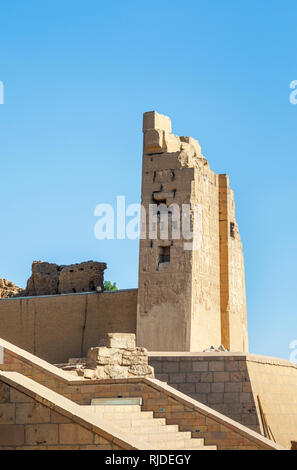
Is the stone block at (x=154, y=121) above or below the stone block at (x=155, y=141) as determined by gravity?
above

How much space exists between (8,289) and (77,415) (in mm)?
20295

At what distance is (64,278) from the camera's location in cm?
2409

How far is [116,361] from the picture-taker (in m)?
12.9

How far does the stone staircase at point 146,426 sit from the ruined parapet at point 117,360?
1.53 meters

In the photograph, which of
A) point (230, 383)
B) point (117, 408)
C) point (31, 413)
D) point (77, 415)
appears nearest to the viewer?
point (77, 415)

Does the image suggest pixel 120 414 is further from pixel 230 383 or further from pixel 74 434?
pixel 230 383

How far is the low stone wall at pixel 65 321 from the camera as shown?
21141 mm

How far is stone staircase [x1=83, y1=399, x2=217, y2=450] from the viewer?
32.7ft

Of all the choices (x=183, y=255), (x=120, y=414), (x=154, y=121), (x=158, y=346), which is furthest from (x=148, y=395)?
(x=154, y=121)

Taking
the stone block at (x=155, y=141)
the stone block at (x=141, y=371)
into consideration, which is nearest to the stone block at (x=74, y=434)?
the stone block at (x=141, y=371)

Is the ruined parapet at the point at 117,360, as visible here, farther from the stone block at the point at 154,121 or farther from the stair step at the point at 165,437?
the stone block at the point at 154,121

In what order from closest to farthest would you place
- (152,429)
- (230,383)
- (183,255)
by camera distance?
(152,429), (230,383), (183,255)

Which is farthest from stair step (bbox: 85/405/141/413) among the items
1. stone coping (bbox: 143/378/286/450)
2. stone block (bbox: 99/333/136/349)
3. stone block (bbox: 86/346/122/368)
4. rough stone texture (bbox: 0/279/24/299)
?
rough stone texture (bbox: 0/279/24/299)
